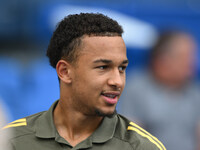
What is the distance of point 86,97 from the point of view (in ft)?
9.63

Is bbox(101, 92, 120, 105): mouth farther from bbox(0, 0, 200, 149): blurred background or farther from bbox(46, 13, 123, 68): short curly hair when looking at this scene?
bbox(0, 0, 200, 149): blurred background

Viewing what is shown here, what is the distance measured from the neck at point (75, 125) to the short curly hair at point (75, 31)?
0.40 metres

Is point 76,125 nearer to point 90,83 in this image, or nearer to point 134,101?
point 90,83

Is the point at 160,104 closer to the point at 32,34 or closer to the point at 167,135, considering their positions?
the point at 167,135

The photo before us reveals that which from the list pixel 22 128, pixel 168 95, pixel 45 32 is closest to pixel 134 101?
pixel 168 95

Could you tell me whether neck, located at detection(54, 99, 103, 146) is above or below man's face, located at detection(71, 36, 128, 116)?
below

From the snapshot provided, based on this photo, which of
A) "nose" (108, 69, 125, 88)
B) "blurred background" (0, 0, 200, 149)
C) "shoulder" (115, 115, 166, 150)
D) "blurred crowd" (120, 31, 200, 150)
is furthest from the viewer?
"blurred background" (0, 0, 200, 149)

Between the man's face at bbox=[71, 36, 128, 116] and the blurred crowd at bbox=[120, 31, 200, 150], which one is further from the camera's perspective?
the blurred crowd at bbox=[120, 31, 200, 150]

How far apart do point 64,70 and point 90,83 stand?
0.29 m

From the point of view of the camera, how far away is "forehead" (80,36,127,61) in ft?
9.47

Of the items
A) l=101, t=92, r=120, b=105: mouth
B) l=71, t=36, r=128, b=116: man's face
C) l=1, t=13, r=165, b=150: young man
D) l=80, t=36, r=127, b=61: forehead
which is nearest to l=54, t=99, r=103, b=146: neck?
l=1, t=13, r=165, b=150: young man

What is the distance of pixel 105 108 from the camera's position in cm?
292

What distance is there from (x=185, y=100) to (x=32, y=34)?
12.6ft

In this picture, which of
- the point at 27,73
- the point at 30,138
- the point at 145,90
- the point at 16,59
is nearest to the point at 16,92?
the point at 27,73
